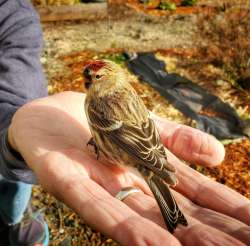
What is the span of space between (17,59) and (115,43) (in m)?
5.72

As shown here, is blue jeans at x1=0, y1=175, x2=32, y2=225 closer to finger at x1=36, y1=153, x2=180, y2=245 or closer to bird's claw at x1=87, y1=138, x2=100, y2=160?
bird's claw at x1=87, y1=138, x2=100, y2=160

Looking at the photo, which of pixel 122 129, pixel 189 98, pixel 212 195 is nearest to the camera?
pixel 212 195

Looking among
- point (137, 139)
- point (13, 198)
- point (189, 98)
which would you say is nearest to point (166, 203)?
point (137, 139)

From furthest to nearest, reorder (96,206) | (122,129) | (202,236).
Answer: (122,129)
(96,206)
(202,236)

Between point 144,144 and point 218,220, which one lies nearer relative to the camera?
point 218,220

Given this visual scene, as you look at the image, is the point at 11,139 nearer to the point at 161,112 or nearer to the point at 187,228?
the point at 187,228

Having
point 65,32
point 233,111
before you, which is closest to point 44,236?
point 233,111

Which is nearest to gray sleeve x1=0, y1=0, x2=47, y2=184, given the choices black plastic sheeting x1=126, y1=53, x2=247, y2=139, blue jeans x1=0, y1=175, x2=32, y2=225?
blue jeans x1=0, y1=175, x2=32, y2=225

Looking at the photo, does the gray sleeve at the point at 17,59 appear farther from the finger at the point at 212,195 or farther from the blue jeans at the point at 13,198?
the finger at the point at 212,195

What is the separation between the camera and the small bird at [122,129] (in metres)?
3.68

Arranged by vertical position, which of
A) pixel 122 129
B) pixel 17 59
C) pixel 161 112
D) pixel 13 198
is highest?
pixel 17 59

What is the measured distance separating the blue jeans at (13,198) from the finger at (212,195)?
248 centimetres

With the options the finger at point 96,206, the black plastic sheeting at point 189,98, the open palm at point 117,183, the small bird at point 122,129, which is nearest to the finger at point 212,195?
the open palm at point 117,183

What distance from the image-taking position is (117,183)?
11.7 feet
